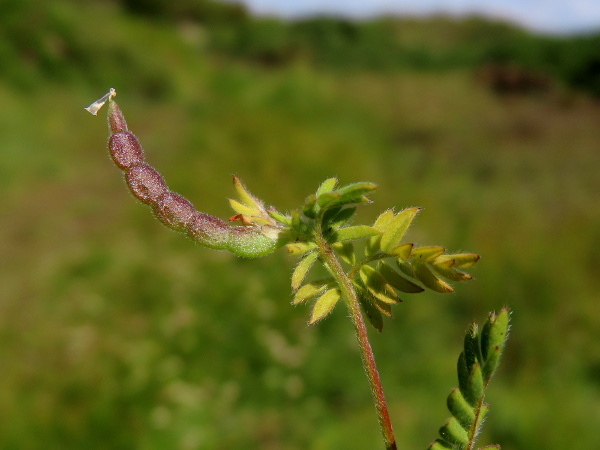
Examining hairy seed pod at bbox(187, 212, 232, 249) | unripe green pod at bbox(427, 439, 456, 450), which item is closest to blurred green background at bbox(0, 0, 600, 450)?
unripe green pod at bbox(427, 439, 456, 450)

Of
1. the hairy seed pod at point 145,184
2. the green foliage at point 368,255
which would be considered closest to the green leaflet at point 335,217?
the green foliage at point 368,255

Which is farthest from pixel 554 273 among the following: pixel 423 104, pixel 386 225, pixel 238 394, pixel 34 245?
pixel 423 104

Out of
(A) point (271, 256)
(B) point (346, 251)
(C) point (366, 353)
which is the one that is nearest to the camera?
(C) point (366, 353)

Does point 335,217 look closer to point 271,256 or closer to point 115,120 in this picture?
point 115,120

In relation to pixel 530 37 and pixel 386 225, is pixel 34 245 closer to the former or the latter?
pixel 386 225

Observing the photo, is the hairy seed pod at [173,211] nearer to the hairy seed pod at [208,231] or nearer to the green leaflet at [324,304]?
the hairy seed pod at [208,231]

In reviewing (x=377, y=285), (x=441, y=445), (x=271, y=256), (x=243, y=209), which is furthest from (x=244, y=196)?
(x=271, y=256)
